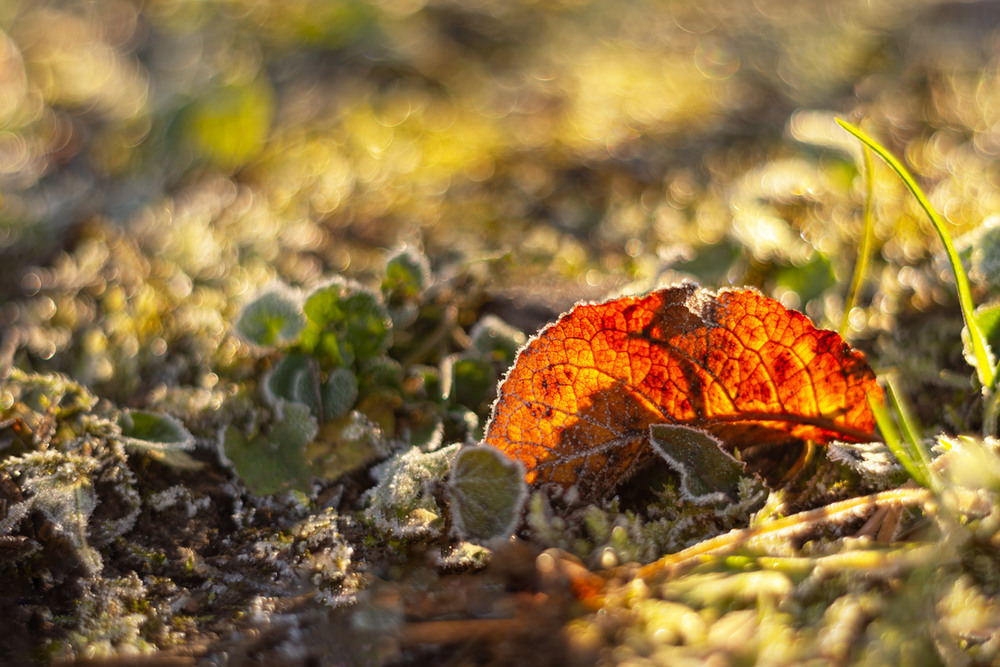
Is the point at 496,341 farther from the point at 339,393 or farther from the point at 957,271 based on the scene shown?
the point at 957,271

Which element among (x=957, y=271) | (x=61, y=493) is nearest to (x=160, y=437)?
(x=61, y=493)

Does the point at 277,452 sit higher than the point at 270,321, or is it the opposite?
the point at 270,321

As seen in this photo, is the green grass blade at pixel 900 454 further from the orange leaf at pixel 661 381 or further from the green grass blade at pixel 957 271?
the green grass blade at pixel 957 271

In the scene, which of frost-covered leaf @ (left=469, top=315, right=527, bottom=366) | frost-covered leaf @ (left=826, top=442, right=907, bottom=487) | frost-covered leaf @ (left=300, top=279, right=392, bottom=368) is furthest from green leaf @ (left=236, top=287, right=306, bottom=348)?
frost-covered leaf @ (left=826, top=442, right=907, bottom=487)

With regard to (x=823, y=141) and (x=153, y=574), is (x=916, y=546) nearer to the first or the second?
(x=153, y=574)

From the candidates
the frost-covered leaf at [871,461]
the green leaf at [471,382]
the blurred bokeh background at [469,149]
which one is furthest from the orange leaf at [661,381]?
the blurred bokeh background at [469,149]

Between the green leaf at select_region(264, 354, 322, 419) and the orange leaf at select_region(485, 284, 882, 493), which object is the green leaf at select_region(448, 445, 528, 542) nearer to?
the orange leaf at select_region(485, 284, 882, 493)
